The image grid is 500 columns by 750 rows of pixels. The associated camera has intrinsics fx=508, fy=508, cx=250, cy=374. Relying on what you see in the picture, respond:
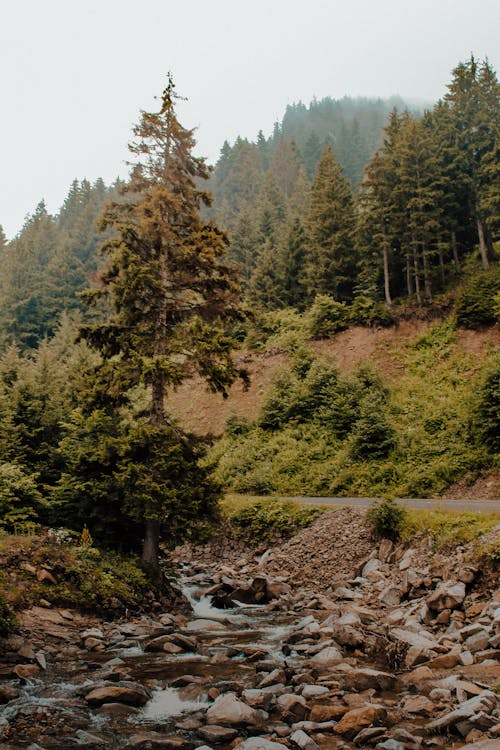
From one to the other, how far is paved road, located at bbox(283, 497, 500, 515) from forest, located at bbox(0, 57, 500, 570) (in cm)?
117

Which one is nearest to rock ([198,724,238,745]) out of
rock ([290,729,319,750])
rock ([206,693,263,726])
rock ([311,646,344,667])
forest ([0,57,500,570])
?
rock ([206,693,263,726])

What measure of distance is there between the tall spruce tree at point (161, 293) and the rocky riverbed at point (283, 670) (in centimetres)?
356

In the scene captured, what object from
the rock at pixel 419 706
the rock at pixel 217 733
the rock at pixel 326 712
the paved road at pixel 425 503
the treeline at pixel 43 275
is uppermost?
the treeline at pixel 43 275

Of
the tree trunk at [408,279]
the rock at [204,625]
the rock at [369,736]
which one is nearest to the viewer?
the rock at [369,736]

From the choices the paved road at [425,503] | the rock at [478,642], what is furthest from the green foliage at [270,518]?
the rock at [478,642]

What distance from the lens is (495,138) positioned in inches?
1555

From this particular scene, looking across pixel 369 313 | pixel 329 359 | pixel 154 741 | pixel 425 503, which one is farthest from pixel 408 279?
pixel 154 741

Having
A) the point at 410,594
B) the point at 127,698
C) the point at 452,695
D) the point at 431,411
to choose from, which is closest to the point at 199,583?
the point at 410,594

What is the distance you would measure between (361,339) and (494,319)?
28.3 ft

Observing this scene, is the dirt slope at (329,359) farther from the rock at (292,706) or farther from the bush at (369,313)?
Result: the rock at (292,706)

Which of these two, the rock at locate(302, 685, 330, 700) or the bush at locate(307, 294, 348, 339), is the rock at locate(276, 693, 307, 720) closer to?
the rock at locate(302, 685, 330, 700)

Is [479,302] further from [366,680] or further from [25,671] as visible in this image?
[25,671]

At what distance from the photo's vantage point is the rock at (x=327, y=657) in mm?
8617

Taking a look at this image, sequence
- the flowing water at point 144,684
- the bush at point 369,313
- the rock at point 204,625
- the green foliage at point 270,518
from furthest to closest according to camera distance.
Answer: the bush at point 369,313 → the green foliage at point 270,518 → the rock at point 204,625 → the flowing water at point 144,684
